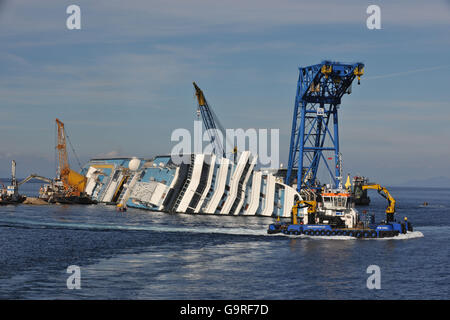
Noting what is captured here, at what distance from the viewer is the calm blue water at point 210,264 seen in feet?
130

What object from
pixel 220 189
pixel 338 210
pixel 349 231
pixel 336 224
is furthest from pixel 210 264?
pixel 220 189

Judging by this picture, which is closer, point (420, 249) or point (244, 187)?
point (420, 249)

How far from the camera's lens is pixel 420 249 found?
61.2 meters

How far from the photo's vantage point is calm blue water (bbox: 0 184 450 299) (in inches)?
1565

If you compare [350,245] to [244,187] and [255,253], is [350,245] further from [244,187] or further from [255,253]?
[244,187]

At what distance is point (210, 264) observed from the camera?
49.7m

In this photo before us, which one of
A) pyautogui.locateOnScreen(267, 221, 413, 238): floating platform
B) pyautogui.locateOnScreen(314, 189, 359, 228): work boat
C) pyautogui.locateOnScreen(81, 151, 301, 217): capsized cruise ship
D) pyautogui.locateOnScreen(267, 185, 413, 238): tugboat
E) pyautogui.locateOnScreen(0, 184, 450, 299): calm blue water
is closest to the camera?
pyautogui.locateOnScreen(0, 184, 450, 299): calm blue water

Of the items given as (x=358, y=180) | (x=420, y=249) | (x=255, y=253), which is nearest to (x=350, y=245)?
(x=420, y=249)

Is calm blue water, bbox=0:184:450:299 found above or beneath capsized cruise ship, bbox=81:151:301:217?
beneath

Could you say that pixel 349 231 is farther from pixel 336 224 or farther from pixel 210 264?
pixel 210 264

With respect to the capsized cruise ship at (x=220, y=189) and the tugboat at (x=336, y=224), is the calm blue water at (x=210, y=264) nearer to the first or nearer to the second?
the tugboat at (x=336, y=224)

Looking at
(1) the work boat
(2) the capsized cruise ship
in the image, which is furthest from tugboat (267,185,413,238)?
(2) the capsized cruise ship

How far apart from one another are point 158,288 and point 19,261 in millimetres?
16929

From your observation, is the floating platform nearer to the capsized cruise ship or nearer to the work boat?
the work boat
